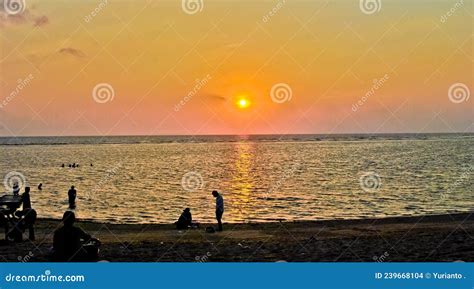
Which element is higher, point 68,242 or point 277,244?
point 277,244

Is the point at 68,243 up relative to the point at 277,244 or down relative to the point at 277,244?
down

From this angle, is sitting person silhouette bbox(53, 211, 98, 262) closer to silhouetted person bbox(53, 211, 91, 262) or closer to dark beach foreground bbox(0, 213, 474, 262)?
silhouetted person bbox(53, 211, 91, 262)

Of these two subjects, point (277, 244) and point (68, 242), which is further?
point (277, 244)

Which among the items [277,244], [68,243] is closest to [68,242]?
[68,243]

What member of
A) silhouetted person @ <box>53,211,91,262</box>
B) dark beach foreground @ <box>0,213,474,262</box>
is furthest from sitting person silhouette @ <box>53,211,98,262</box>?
dark beach foreground @ <box>0,213,474,262</box>

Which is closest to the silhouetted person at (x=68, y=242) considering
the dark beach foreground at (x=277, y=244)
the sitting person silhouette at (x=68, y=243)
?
the sitting person silhouette at (x=68, y=243)

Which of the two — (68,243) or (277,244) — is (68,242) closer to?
(68,243)

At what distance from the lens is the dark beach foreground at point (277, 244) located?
51.7 ft

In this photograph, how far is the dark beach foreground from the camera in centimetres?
1577

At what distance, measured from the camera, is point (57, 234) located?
1427 cm

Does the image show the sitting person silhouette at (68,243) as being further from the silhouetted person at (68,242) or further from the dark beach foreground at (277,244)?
the dark beach foreground at (277,244)

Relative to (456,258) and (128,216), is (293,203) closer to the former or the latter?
(128,216)

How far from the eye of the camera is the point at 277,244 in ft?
60.3

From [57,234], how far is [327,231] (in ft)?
40.9
